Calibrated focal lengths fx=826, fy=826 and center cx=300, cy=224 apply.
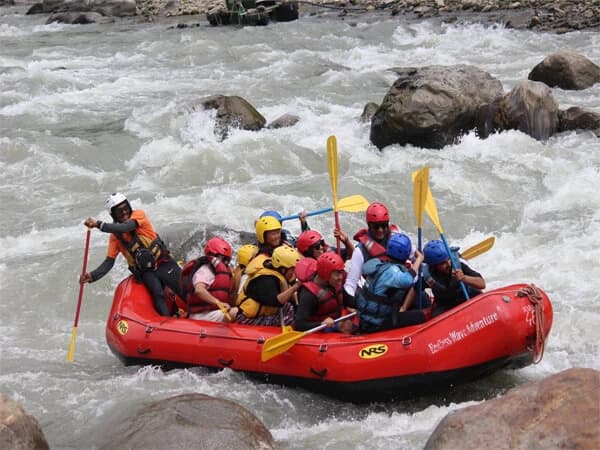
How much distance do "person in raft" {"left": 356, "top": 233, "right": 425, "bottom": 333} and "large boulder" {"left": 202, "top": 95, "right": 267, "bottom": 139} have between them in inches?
248

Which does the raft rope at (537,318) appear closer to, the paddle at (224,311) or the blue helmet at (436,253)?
the blue helmet at (436,253)

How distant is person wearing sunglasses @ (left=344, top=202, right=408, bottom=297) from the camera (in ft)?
18.5

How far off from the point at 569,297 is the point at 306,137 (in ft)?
17.9

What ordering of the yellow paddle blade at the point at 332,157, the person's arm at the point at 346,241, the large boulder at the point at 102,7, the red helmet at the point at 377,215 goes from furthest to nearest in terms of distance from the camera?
1. the large boulder at the point at 102,7
2. the yellow paddle blade at the point at 332,157
3. the person's arm at the point at 346,241
4. the red helmet at the point at 377,215

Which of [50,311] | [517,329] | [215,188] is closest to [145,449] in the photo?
[517,329]

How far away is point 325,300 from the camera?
551cm

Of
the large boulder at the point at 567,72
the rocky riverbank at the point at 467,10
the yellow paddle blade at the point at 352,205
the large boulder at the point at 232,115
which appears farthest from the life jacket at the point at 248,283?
the rocky riverbank at the point at 467,10

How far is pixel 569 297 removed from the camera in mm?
6633

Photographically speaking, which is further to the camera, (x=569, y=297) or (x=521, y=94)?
(x=521, y=94)

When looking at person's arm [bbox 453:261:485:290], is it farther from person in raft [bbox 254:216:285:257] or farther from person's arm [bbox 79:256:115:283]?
person's arm [bbox 79:256:115:283]

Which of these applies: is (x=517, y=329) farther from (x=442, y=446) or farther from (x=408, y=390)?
(x=442, y=446)

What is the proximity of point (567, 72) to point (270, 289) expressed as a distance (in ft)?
28.4

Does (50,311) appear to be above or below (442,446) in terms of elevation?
below

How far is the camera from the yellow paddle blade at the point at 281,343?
5293 mm
